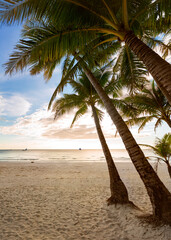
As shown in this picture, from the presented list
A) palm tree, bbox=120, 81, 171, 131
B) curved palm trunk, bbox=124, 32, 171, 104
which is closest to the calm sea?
palm tree, bbox=120, 81, 171, 131

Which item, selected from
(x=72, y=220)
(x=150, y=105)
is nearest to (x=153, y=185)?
(x=72, y=220)

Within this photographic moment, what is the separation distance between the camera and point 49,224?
3729mm

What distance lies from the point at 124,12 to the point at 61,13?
5.00ft

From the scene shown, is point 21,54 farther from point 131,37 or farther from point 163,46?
point 163,46

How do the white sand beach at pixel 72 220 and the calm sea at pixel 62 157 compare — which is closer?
the white sand beach at pixel 72 220

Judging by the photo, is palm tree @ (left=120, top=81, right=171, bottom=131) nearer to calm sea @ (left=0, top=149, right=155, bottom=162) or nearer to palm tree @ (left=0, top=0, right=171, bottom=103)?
palm tree @ (left=0, top=0, right=171, bottom=103)

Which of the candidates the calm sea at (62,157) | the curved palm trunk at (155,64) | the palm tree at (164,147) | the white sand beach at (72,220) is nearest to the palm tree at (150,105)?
the palm tree at (164,147)

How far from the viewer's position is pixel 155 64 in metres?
2.30

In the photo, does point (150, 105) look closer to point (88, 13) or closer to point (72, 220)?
point (88, 13)

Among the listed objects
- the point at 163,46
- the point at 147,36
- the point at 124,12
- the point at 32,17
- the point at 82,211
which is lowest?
the point at 82,211

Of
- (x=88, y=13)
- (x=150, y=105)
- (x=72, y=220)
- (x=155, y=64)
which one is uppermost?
(x=88, y=13)

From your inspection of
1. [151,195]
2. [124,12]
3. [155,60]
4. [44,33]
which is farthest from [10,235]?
[124,12]

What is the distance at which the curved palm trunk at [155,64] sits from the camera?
214 centimetres

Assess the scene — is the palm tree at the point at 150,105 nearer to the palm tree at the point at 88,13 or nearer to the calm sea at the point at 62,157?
the palm tree at the point at 88,13
